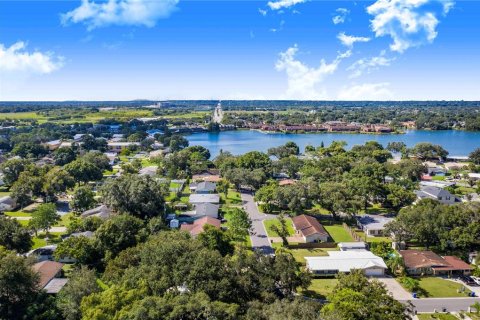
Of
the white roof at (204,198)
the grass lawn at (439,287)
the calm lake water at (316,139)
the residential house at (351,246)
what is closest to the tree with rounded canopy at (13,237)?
the white roof at (204,198)

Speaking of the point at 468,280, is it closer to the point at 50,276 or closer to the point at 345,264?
the point at 345,264

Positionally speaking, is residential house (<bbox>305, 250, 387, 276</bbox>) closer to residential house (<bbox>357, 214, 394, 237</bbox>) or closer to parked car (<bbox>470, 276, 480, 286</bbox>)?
parked car (<bbox>470, 276, 480, 286</bbox>)

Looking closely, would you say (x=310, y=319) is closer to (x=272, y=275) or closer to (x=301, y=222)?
(x=272, y=275)

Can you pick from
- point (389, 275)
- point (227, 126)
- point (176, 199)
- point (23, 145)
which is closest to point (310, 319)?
point (389, 275)

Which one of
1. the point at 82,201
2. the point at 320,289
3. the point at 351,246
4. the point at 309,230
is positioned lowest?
the point at 320,289

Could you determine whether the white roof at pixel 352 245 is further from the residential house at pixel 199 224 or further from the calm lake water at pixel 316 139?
the calm lake water at pixel 316 139

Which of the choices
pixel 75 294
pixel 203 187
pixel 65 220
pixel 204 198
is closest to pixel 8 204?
pixel 65 220
